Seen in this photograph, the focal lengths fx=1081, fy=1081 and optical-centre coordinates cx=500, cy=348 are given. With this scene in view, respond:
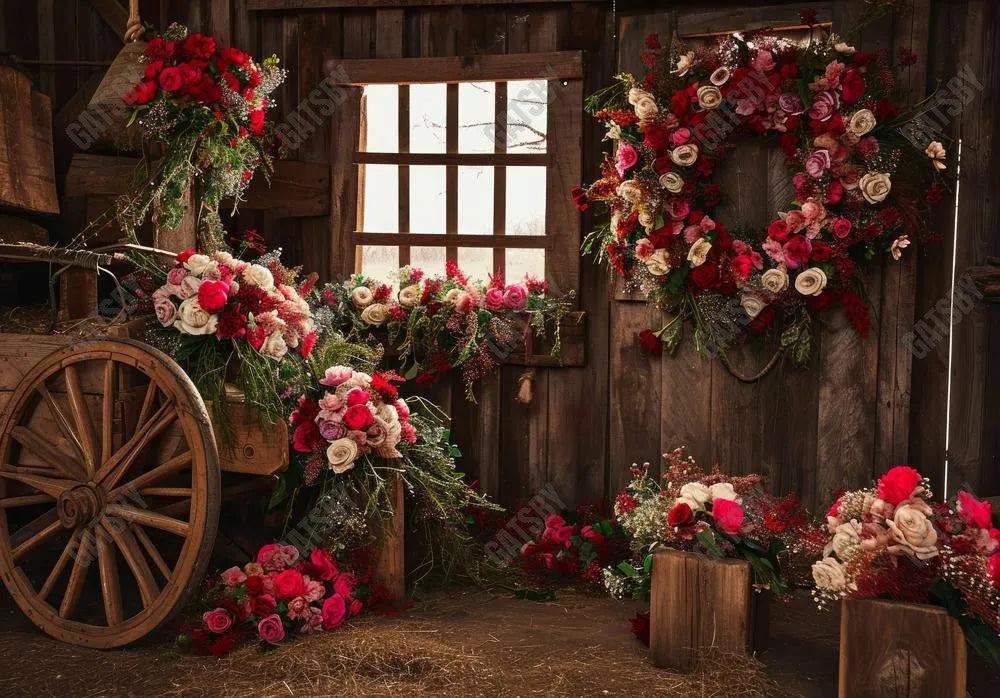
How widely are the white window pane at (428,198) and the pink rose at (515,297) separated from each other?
552mm

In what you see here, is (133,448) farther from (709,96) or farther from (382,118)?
(709,96)

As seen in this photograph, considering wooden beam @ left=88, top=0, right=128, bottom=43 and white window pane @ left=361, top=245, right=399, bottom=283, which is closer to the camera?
white window pane @ left=361, top=245, right=399, bottom=283

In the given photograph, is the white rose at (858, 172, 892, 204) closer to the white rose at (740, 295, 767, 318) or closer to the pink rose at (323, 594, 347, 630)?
the white rose at (740, 295, 767, 318)

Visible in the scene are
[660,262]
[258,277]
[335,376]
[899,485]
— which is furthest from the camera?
[660,262]

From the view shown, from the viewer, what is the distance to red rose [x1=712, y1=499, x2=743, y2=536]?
3811mm

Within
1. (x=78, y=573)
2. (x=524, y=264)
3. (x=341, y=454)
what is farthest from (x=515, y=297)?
(x=78, y=573)

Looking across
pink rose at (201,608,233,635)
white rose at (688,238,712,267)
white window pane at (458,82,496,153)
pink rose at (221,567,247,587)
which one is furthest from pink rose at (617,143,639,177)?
pink rose at (201,608,233,635)

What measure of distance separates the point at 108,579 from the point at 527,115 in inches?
109

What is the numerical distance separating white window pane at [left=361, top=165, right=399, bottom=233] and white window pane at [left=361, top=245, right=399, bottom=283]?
3.6 inches

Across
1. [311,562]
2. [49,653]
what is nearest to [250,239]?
[311,562]

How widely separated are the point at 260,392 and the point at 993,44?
327 centimetres

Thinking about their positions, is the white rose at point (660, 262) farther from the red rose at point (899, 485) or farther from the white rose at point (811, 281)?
the red rose at point (899, 485)

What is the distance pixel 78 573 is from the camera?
390 centimetres

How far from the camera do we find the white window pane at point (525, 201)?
5.16m
